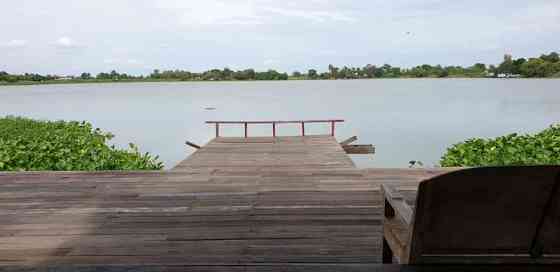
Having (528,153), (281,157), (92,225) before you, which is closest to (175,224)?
(92,225)

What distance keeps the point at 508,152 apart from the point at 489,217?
16.9ft

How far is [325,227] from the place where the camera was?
3.23 m

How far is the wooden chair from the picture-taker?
4.65 ft

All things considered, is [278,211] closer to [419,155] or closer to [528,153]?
[528,153]

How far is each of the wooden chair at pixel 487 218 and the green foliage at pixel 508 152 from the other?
4.54 m

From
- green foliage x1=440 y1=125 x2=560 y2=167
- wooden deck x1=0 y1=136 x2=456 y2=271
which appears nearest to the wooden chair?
wooden deck x1=0 y1=136 x2=456 y2=271

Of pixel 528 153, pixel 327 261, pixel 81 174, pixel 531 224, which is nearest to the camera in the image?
pixel 531 224

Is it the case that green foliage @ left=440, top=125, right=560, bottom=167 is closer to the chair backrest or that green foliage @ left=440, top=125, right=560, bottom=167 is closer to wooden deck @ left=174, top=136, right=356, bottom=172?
wooden deck @ left=174, top=136, right=356, bottom=172

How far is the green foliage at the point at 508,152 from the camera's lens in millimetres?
5905

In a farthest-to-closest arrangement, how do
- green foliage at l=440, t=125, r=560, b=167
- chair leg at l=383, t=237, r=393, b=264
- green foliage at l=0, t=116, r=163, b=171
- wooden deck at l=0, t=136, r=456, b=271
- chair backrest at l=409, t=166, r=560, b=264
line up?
green foliage at l=0, t=116, r=163, b=171 → green foliage at l=440, t=125, r=560, b=167 → wooden deck at l=0, t=136, r=456, b=271 → chair leg at l=383, t=237, r=393, b=264 → chair backrest at l=409, t=166, r=560, b=264

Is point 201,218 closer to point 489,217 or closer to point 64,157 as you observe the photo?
point 489,217

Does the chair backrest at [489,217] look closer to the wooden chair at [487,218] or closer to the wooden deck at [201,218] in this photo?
the wooden chair at [487,218]

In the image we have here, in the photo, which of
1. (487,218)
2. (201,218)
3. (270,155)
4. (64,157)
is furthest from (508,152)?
(64,157)

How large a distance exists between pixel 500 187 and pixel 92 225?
2.87 metres
